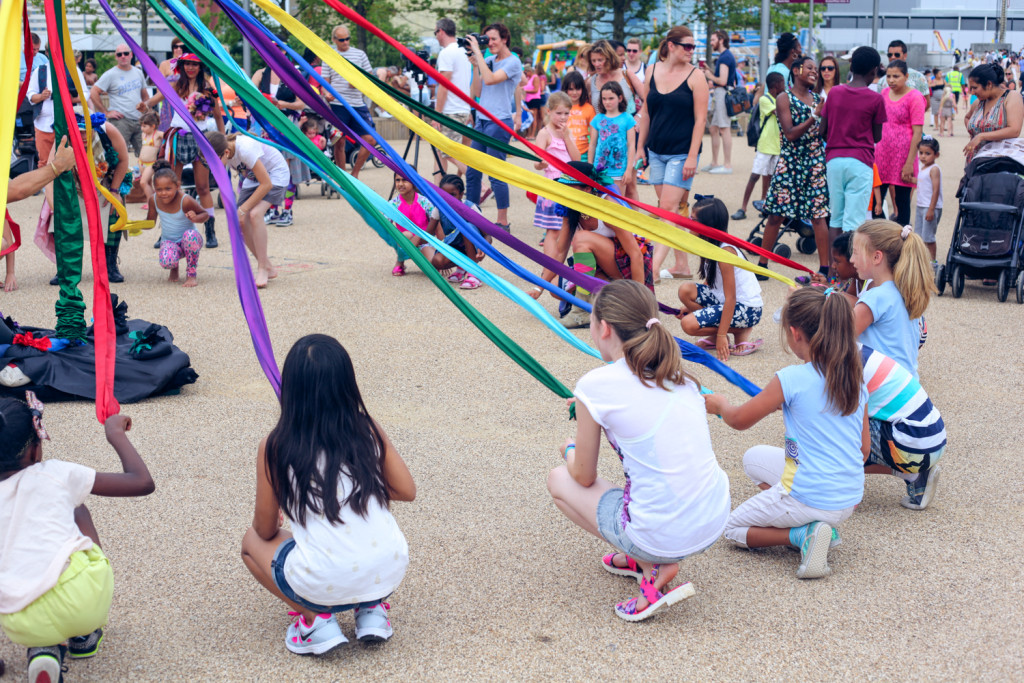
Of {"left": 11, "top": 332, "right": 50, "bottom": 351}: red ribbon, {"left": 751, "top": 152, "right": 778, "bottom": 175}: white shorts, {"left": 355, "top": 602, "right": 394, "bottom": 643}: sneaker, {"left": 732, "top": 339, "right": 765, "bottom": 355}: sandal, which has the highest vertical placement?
{"left": 751, "top": 152, "right": 778, "bottom": 175}: white shorts

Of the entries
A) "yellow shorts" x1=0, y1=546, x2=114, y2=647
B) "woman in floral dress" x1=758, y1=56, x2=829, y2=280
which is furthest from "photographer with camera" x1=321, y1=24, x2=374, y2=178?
"yellow shorts" x1=0, y1=546, x2=114, y2=647

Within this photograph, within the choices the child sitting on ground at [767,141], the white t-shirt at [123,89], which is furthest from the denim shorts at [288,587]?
the white t-shirt at [123,89]

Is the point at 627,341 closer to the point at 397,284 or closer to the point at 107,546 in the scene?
the point at 107,546

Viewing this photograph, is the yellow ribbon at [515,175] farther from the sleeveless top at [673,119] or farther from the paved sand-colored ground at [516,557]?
the sleeveless top at [673,119]

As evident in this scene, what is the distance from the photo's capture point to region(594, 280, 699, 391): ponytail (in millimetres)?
2967

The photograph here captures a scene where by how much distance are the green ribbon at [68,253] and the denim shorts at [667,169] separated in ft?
14.0

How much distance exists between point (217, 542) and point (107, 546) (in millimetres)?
395

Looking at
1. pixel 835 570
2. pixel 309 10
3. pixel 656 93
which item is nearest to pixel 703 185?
pixel 656 93

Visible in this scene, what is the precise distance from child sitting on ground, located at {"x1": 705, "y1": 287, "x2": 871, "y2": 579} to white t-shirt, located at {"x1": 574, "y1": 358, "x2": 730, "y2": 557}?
395mm

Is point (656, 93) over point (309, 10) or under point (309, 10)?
under

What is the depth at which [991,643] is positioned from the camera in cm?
293

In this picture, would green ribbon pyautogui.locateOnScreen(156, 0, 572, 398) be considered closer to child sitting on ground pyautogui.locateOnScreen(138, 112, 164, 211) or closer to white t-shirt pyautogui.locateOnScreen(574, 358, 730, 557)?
white t-shirt pyautogui.locateOnScreen(574, 358, 730, 557)

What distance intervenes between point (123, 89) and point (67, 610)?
11.5m

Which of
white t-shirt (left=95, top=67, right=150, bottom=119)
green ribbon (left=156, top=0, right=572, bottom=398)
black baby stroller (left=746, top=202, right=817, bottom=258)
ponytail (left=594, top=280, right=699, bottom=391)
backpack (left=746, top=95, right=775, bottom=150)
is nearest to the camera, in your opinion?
ponytail (left=594, top=280, right=699, bottom=391)
